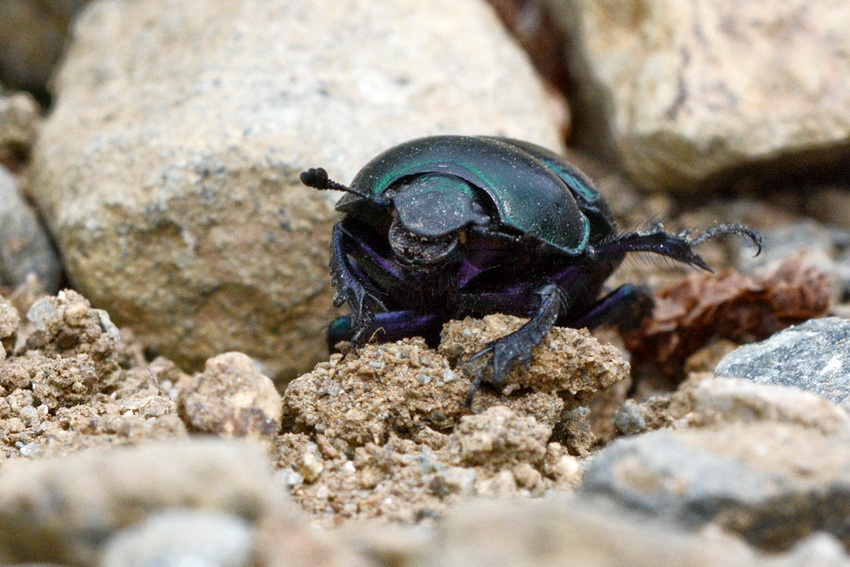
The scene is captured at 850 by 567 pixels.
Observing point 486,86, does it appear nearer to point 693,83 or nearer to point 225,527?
point 693,83

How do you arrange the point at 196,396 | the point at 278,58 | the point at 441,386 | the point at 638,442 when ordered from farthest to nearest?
1. the point at 278,58
2. the point at 441,386
3. the point at 196,396
4. the point at 638,442

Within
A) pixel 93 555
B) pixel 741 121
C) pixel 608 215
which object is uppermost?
pixel 741 121

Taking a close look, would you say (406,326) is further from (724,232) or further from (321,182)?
(724,232)

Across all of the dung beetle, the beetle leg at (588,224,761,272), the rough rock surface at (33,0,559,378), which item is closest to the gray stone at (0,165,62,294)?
the rough rock surface at (33,0,559,378)

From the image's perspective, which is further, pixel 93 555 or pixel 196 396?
pixel 196 396

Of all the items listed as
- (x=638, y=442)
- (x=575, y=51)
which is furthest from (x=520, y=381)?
(x=575, y=51)

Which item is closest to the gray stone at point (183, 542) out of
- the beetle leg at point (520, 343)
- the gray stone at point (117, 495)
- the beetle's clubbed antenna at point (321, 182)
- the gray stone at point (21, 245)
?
the gray stone at point (117, 495)

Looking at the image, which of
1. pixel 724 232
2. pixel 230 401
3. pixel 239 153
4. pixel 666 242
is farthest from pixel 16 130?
pixel 724 232
